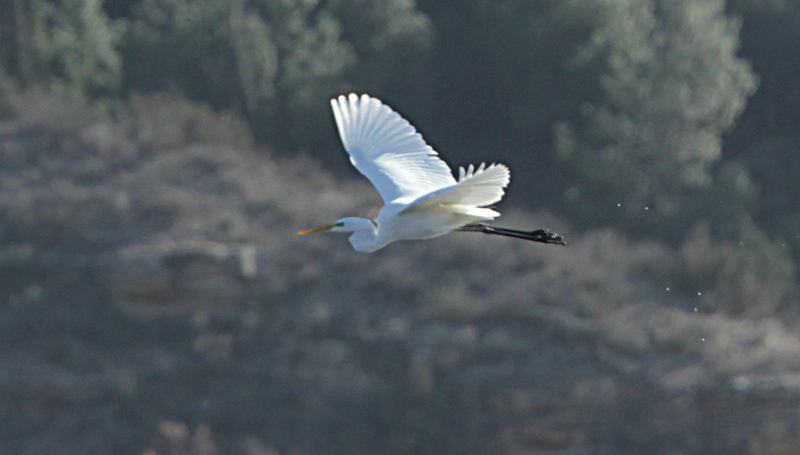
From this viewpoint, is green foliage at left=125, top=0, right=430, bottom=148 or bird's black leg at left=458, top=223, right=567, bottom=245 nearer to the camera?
bird's black leg at left=458, top=223, right=567, bottom=245

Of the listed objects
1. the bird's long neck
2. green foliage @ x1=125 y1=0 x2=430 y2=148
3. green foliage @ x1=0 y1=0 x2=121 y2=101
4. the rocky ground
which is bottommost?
the bird's long neck

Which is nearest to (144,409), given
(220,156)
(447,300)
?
(447,300)

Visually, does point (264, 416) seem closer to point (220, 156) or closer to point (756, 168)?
point (220, 156)

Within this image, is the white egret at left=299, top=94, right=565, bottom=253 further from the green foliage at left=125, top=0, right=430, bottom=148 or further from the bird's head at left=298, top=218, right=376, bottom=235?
the green foliage at left=125, top=0, right=430, bottom=148

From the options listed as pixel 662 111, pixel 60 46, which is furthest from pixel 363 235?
pixel 60 46

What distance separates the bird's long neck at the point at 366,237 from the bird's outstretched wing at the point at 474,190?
1.05 ft

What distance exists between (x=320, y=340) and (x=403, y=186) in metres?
9.39

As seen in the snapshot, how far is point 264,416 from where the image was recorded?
1540 centimetres

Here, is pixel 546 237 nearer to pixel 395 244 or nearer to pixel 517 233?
pixel 517 233

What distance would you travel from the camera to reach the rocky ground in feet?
50.0

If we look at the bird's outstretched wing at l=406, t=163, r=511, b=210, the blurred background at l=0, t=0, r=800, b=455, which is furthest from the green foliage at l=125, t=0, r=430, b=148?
the bird's outstretched wing at l=406, t=163, r=511, b=210

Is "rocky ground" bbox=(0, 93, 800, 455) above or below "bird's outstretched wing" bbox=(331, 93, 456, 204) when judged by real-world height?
above

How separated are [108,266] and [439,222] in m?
11.3

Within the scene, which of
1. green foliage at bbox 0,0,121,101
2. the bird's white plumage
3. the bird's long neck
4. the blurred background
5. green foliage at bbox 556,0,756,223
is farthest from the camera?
green foliage at bbox 0,0,121,101
